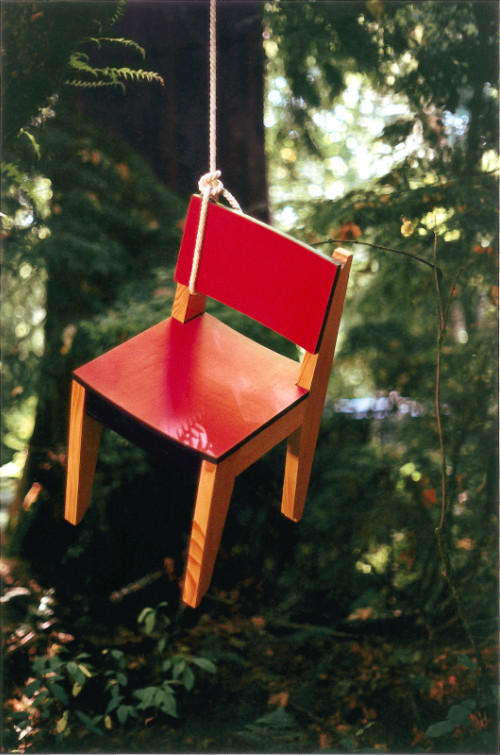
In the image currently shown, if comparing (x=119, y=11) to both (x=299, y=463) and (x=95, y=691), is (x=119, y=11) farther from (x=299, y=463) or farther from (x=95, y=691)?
(x=95, y=691)

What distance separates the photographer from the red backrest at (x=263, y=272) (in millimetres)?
1365

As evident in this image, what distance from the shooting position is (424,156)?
84.7 inches

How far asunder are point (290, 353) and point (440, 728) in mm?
1142

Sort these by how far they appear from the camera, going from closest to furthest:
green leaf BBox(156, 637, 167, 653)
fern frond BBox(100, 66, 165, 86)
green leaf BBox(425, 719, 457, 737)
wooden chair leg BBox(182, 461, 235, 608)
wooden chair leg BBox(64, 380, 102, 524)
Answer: wooden chair leg BBox(182, 461, 235, 608), wooden chair leg BBox(64, 380, 102, 524), green leaf BBox(425, 719, 457, 737), green leaf BBox(156, 637, 167, 653), fern frond BBox(100, 66, 165, 86)

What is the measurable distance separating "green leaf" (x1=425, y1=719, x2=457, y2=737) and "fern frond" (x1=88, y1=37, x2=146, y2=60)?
2.01 meters

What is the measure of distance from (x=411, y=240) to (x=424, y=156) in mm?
334

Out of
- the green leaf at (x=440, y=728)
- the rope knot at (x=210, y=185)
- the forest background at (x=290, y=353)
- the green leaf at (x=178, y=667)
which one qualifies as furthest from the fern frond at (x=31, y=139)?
the green leaf at (x=440, y=728)

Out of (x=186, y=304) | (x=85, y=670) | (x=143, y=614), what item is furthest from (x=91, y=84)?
(x=85, y=670)

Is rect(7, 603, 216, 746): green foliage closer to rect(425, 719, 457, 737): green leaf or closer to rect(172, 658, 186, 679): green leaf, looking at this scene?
rect(172, 658, 186, 679): green leaf

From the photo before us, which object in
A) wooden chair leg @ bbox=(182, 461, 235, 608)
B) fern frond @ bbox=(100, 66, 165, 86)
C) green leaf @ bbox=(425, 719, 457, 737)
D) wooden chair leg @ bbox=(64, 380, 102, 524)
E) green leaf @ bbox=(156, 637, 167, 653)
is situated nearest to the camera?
wooden chair leg @ bbox=(182, 461, 235, 608)

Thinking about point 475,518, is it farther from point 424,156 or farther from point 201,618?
point 424,156

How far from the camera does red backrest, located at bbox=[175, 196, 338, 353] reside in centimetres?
137

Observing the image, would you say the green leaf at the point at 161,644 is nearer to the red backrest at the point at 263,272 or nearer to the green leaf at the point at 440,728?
the green leaf at the point at 440,728

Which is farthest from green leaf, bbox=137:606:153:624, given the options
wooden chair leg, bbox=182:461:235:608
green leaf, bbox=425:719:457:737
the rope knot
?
the rope knot
